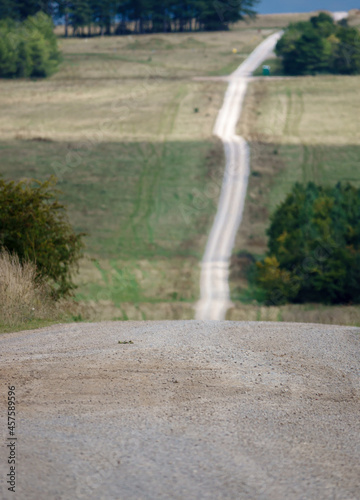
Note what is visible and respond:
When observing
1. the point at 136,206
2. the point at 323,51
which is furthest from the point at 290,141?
the point at 323,51

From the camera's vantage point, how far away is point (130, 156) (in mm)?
55938

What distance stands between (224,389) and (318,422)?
1164mm

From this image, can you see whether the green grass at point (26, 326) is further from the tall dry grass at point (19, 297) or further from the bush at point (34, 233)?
the bush at point (34, 233)

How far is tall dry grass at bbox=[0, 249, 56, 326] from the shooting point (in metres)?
11.6

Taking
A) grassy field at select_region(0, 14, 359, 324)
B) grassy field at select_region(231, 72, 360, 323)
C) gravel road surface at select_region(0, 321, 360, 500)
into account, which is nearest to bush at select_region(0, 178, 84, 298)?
gravel road surface at select_region(0, 321, 360, 500)

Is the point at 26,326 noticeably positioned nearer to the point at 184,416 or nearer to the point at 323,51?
the point at 184,416

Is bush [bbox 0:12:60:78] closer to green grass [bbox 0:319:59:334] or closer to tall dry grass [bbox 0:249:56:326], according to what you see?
tall dry grass [bbox 0:249:56:326]

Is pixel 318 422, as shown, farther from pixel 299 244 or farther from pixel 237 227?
pixel 237 227

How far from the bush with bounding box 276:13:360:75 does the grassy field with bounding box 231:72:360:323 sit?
9.91 ft

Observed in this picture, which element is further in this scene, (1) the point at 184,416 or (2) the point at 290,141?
(2) the point at 290,141

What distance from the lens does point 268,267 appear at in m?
35.3

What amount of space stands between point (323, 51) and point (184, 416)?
79.8 m

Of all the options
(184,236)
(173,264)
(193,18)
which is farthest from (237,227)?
(193,18)

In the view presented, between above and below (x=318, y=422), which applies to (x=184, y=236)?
below
